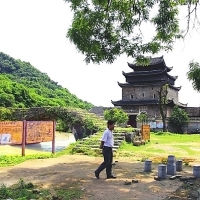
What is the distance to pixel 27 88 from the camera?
6000cm

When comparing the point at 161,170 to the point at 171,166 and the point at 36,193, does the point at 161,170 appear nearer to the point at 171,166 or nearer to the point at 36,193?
the point at 171,166

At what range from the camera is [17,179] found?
28.8 ft

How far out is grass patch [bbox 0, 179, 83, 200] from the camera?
6477 mm

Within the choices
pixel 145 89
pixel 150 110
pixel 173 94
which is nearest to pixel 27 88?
pixel 145 89

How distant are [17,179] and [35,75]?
77.0m

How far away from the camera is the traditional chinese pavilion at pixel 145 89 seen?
140 feet

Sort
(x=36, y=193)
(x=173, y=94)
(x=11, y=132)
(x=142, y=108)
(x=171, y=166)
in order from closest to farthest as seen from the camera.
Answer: (x=36, y=193) < (x=171, y=166) < (x=11, y=132) < (x=142, y=108) < (x=173, y=94)

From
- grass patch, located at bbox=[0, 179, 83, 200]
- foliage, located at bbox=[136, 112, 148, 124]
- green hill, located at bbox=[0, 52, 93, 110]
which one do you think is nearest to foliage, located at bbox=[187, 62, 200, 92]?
grass patch, located at bbox=[0, 179, 83, 200]

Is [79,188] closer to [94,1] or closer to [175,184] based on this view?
[175,184]

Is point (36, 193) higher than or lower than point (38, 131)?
lower

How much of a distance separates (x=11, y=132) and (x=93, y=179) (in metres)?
6.52

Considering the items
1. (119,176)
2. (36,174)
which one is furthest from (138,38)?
(36,174)

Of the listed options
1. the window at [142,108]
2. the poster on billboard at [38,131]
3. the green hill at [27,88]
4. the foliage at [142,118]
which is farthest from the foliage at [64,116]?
the green hill at [27,88]

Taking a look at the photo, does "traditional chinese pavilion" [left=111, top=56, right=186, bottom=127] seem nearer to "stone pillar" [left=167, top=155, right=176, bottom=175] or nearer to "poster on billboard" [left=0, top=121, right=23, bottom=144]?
"poster on billboard" [left=0, top=121, right=23, bottom=144]
